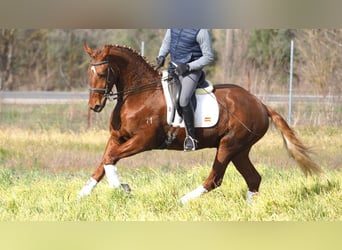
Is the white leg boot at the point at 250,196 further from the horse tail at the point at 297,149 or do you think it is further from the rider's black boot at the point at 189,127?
the rider's black boot at the point at 189,127

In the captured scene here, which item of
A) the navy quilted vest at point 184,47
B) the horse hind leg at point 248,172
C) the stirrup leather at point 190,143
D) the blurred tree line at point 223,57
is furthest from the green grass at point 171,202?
the blurred tree line at point 223,57

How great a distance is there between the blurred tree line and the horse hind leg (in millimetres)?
6226

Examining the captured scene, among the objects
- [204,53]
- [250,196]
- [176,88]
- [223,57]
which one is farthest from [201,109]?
[223,57]

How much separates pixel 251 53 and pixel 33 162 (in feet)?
31.0

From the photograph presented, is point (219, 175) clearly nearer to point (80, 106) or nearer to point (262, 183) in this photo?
point (262, 183)

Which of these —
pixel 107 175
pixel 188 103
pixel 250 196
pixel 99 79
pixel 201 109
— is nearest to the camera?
pixel 99 79

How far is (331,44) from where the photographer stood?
14961mm

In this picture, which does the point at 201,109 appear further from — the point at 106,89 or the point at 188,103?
→ the point at 106,89

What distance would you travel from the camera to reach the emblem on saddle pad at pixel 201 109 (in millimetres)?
7391

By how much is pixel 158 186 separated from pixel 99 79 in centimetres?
147

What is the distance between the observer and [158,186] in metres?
7.66

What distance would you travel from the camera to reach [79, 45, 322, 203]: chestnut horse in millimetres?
7168

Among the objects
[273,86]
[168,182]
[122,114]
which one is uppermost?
[122,114]

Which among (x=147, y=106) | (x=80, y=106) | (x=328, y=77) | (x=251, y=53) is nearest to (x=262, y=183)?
(x=147, y=106)
